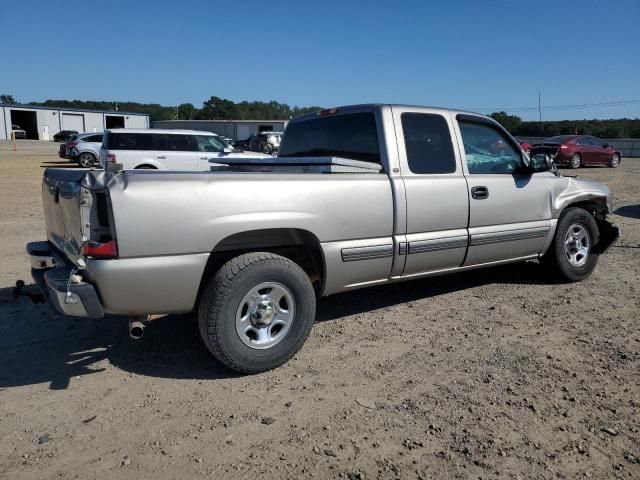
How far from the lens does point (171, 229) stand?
3.40 meters

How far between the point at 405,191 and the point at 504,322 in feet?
5.00

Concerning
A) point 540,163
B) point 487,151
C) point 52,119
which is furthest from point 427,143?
point 52,119

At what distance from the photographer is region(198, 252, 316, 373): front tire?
361cm

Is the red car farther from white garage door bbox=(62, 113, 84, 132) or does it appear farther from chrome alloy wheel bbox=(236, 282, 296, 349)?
white garage door bbox=(62, 113, 84, 132)

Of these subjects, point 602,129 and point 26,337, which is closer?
point 26,337

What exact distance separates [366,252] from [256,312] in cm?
101

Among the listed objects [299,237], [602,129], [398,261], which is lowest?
[398,261]

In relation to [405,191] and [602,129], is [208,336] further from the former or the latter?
[602,129]

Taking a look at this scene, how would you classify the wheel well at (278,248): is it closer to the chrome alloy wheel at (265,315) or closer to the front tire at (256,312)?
the front tire at (256,312)

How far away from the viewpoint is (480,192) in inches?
196

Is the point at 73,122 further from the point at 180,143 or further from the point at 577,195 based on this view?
the point at 577,195

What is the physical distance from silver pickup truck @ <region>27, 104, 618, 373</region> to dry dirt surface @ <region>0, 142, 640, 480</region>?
1.45 ft

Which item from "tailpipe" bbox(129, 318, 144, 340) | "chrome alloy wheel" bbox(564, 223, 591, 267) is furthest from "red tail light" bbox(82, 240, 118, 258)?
"chrome alloy wheel" bbox(564, 223, 591, 267)

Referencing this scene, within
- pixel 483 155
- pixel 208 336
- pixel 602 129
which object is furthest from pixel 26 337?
pixel 602 129
